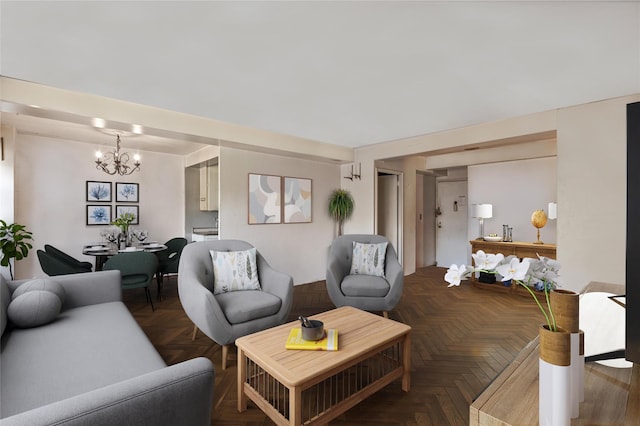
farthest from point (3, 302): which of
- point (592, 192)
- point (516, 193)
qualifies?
point (516, 193)

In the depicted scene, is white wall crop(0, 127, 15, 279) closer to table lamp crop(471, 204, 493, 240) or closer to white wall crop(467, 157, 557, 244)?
table lamp crop(471, 204, 493, 240)

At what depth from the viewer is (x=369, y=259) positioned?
11.7 feet

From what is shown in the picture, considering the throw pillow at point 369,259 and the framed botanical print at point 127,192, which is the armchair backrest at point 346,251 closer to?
the throw pillow at point 369,259

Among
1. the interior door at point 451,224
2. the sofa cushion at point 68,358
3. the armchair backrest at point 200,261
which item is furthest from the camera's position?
the interior door at point 451,224

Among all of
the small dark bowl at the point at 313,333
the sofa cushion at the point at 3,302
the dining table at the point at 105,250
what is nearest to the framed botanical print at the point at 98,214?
the dining table at the point at 105,250

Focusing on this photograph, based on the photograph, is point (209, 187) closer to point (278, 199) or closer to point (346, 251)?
point (278, 199)

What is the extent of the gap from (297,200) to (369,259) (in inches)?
67.9

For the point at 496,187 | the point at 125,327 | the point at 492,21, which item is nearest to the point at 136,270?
the point at 125,327

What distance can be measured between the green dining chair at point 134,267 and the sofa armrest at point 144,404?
2.76 meters

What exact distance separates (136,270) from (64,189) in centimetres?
246

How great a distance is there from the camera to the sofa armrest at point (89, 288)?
7.54 ft

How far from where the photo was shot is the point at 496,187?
5.09 metres

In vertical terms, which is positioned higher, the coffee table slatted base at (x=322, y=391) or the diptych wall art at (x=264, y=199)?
the diptych wall art at (x=264, y=199)

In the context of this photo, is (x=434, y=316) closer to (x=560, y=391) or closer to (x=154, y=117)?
(x=560, y=391)
